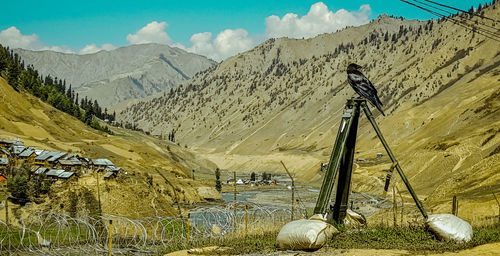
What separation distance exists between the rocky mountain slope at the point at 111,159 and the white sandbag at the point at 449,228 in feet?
112

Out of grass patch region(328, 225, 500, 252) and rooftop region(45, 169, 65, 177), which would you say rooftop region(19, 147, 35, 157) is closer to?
rooftop region(45, 169, 65, 177)

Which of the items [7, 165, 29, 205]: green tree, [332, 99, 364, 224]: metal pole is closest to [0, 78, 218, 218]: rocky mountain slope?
[7, 165, 29, 205]: green tree

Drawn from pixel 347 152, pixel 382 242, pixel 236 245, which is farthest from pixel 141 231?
pixel 382 242

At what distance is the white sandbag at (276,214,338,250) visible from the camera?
15.1 m

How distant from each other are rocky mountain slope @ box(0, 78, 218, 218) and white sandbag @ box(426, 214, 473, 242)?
34.2 meters

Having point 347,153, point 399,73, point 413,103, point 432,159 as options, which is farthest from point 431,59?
point 347,153

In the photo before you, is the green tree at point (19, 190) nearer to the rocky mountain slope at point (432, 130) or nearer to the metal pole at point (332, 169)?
the metal pole at point (332, 169)

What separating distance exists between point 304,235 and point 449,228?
487 cm

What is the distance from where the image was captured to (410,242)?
53.6ft

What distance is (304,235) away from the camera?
49.8ft

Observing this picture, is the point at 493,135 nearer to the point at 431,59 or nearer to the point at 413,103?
the point at 413,103

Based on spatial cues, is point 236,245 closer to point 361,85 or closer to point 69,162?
point 361,85

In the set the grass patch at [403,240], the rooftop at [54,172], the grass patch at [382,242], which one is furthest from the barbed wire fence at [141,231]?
the rooftop at [54,172]

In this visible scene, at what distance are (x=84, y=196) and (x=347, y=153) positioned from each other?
1484 inches
